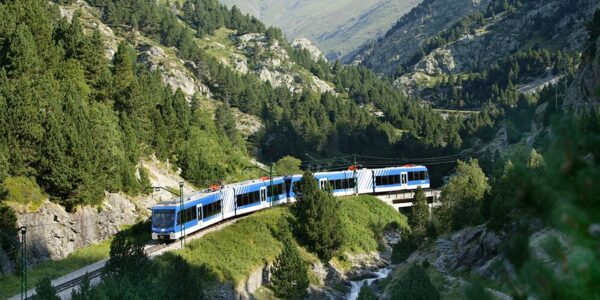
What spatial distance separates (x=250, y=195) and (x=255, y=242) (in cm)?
614

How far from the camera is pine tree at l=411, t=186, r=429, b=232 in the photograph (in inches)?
2591

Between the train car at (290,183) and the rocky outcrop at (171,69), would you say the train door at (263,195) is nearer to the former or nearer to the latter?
the train car at (290,183)

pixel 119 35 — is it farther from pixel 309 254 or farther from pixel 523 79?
pixel 523 79

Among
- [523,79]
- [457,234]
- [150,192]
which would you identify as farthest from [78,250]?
[523,79]

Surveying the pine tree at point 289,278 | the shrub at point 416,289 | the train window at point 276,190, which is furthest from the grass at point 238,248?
the shrub at point 416,289

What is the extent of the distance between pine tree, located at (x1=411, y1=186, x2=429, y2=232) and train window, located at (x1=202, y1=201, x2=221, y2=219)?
82.9 feet

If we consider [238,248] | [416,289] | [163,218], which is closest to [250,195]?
[238,248]

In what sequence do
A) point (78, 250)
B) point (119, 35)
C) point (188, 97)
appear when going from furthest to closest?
1. point (119, 35)
2. point (188, 97)
3. point (78, 250)

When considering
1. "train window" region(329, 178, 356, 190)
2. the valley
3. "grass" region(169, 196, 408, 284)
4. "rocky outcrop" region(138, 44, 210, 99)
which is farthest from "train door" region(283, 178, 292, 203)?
"rocky outcrop" region(138, 44, 210, 99)

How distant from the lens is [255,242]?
52.3 m

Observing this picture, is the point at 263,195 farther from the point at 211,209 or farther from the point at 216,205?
the point at 211,209

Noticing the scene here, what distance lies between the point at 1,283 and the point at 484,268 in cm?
3192

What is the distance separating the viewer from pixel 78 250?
45.5 meters

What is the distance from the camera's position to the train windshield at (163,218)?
149 feet
